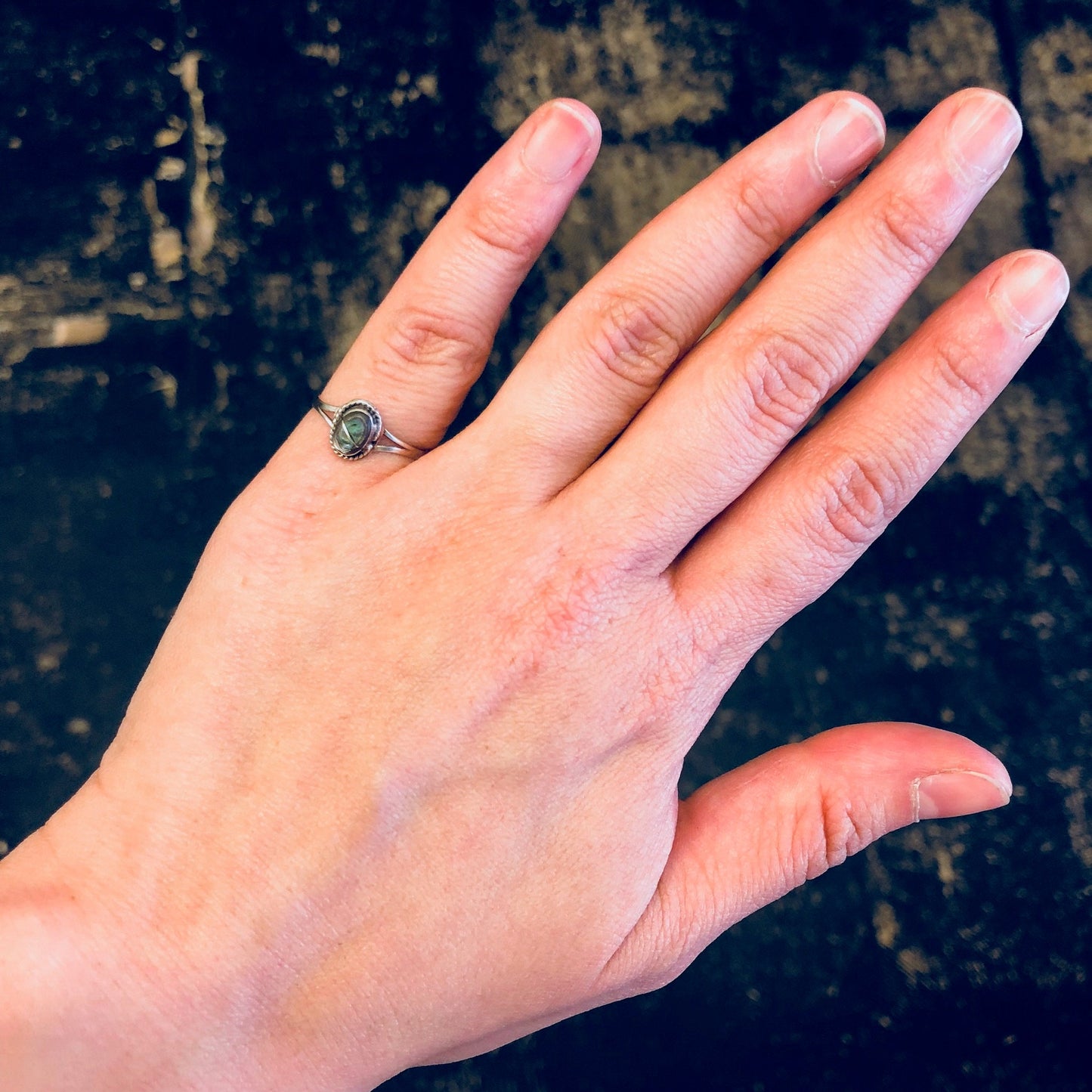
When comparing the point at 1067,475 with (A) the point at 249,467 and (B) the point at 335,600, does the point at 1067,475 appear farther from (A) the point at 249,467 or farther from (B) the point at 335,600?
(A) the point at 249,467

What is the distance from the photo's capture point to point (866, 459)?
1144 millimetres

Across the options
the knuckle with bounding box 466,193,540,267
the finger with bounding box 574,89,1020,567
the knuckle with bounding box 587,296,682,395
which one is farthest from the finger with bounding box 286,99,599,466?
the finger with bounding box 574,89,1020,567

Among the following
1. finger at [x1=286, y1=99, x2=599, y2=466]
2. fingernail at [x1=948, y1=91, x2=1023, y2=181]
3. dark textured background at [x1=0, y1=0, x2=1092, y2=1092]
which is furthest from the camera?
dark textured background at [x1=0, y1=0, x2=1092, y2=1092]

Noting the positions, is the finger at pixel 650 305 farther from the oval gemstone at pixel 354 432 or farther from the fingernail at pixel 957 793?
the fingernail at pixel 957 793

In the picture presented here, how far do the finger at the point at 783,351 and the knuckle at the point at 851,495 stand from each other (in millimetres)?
88

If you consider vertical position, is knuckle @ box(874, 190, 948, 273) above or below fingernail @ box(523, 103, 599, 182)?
below

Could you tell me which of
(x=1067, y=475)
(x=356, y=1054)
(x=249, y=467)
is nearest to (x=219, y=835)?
(x=356, y=1054)

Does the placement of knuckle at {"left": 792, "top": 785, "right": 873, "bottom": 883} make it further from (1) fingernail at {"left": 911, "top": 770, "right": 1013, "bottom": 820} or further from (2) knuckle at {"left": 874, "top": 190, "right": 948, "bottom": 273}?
(2) knuckle at {"left": 874, "top": 190, "right": 948, "bottom": 273}

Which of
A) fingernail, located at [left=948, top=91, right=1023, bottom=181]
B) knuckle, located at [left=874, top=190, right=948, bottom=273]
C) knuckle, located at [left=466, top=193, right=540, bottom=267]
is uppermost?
knuckle, located at [left=466, top=193, right=540, bottom=267]

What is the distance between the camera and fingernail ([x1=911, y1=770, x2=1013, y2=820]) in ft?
3.91

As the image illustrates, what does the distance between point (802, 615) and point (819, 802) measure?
44 centimetres

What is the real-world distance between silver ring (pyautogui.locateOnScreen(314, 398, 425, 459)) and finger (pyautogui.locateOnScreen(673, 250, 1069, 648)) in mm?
470

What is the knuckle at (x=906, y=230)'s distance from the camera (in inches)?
43.1

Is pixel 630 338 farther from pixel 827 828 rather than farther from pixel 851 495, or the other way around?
pixel 827 828
